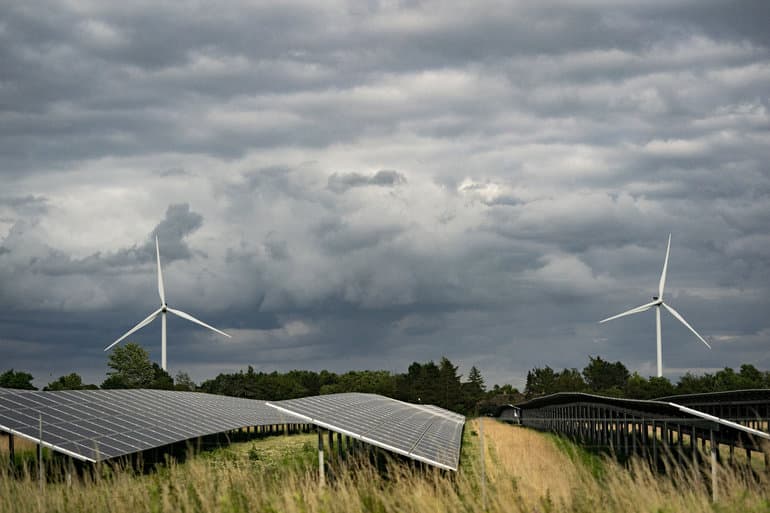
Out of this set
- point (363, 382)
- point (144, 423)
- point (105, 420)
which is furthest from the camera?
point (363, 382)

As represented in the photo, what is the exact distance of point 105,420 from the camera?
34.8 metres

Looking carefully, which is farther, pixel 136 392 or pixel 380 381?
pixel 380 381

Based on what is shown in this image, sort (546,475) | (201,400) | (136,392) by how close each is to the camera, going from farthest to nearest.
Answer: (201,400)
(136,392)
(546,475)

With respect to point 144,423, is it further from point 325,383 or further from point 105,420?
point 325,383

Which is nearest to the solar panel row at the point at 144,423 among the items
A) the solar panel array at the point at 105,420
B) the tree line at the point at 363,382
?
the solar panel array at the point at 105,420

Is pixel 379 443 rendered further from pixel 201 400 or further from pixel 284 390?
pixel 284 390

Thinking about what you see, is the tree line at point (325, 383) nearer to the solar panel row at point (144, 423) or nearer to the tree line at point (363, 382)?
the tree line at point (363, 382)

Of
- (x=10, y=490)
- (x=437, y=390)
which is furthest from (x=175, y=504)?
(x=437, y=390)

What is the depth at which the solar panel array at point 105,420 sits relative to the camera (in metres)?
28.2

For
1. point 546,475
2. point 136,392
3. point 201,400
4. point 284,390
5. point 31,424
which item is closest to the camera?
point 546,475

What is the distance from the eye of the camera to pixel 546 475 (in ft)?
65.0

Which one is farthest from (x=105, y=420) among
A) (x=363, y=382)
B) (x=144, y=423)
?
(x=363, y=382)

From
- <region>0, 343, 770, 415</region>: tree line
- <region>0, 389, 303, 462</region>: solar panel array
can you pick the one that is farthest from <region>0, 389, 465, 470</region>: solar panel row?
<region>0, 343, 770, 415</region>: tree line

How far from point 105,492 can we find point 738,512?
30.2 feet
